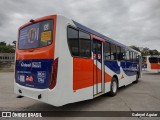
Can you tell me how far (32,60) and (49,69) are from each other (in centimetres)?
95

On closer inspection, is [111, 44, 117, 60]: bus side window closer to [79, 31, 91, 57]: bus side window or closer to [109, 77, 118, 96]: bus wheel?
[109, 77, 118, 96]: bus wheel

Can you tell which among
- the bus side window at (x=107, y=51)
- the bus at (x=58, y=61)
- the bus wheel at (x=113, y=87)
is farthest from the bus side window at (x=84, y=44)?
the bus wheel at (x=113, y=87)

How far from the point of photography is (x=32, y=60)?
5.67 m

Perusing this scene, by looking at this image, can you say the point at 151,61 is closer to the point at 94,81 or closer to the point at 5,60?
the point at 94,81

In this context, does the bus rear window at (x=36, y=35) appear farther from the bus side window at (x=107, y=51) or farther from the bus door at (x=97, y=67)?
the bus side window at (x=107, y=51)

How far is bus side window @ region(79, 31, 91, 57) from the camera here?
6.17 m

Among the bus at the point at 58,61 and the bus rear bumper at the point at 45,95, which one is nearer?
the bus rear bumper at the point at 45,95

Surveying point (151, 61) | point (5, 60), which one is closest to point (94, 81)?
point (151, 61)

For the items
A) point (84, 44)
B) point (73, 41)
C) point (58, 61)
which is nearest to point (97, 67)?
point (84, 44)

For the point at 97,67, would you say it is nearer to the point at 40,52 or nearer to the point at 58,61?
the point at 58,61

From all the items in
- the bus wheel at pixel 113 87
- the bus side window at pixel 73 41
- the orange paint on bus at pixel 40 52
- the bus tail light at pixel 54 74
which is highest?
the bus side window at pixel 73 41

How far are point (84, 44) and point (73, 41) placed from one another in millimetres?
739

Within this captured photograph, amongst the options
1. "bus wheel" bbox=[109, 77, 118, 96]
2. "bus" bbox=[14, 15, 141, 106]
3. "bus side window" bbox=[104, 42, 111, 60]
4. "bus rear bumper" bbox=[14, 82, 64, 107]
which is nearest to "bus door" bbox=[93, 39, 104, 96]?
"bus" bbox=[14, 15, 141, 106]

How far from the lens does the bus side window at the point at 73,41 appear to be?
219 inches
